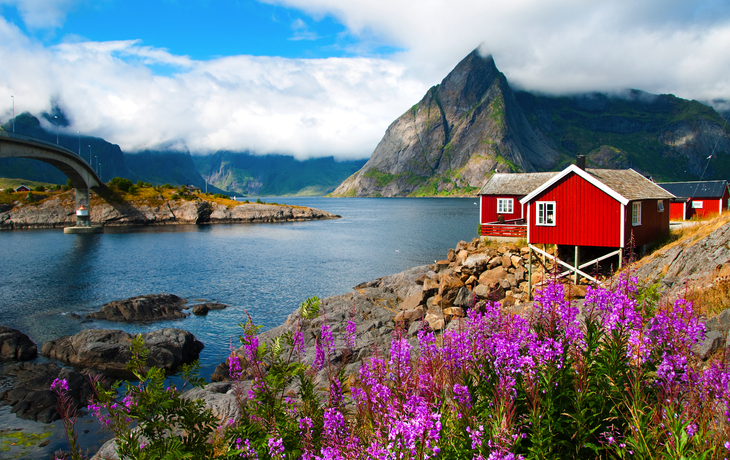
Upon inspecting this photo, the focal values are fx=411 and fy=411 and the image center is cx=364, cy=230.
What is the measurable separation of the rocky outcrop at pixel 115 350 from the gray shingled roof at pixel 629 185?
91.8ft

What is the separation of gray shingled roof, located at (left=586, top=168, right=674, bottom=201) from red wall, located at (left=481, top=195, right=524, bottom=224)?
14032mm

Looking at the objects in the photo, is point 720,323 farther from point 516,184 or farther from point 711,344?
point 516,184

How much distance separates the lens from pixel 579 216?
28031 millimetres

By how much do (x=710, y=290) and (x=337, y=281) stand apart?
111 ft

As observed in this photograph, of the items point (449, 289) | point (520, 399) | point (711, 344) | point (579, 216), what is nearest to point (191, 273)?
point (449, 289)

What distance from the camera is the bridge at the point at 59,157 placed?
7600 cm

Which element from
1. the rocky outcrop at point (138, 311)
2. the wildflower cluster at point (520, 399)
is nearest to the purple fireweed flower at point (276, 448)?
the wildflower cluster at point (520, 399)

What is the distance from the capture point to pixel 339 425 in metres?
4.70

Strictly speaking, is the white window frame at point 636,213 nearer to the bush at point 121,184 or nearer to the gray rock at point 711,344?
the gray rock at point 711,344

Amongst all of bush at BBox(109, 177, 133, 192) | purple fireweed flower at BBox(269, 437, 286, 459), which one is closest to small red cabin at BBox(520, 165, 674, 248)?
purple fireweed flower at BBox(269, 437, 286, 459)

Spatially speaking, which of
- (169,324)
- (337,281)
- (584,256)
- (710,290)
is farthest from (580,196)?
(169,324)

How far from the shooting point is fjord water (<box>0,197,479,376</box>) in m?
30.1

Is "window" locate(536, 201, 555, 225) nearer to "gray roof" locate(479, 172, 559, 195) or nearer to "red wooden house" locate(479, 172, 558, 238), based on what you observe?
"red wooden house" locate(479, 172, 558, 238)

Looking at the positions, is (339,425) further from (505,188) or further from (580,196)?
(505,188)
